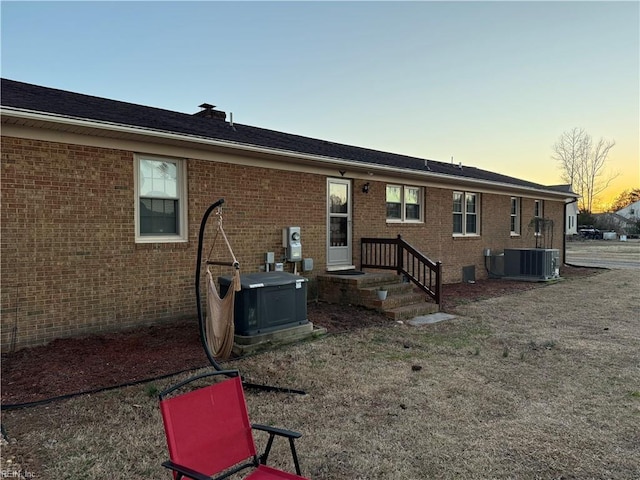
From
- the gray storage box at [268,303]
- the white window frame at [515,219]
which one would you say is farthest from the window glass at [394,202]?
the white window frame at [515,219]

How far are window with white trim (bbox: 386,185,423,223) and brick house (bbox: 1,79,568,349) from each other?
1.18 metres

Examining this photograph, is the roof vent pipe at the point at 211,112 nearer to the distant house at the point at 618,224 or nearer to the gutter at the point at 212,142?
the gutter at the point at 212,142

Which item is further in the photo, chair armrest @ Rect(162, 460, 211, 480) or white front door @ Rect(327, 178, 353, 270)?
white front door @ Rect(327, 178, 353, 270)

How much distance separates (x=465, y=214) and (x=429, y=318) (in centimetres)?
683

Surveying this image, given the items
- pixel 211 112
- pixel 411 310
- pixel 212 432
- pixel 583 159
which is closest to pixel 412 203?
pixel 411 310

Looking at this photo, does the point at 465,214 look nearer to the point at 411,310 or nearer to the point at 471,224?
the point at 471,224

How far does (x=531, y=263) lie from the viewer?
1509 centimetres

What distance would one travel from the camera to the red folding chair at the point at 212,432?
2.27m

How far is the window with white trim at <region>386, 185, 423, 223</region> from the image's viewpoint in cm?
1195

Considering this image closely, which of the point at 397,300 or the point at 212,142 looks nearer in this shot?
the point at 212,142

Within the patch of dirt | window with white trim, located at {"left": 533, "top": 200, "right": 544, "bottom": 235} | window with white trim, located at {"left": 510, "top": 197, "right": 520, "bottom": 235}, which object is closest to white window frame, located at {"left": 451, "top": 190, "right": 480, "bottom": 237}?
window with white trim, located at {"left": 510, "top": 197, "right": 520, "bottom": 235}

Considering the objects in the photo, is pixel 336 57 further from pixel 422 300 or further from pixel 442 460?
pixel 442 460

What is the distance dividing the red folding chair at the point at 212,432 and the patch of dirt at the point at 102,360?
2.83 m

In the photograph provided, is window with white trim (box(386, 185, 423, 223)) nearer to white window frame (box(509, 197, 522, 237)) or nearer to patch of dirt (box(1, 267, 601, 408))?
patch of dirt (box(1, 267, 601, 408))
